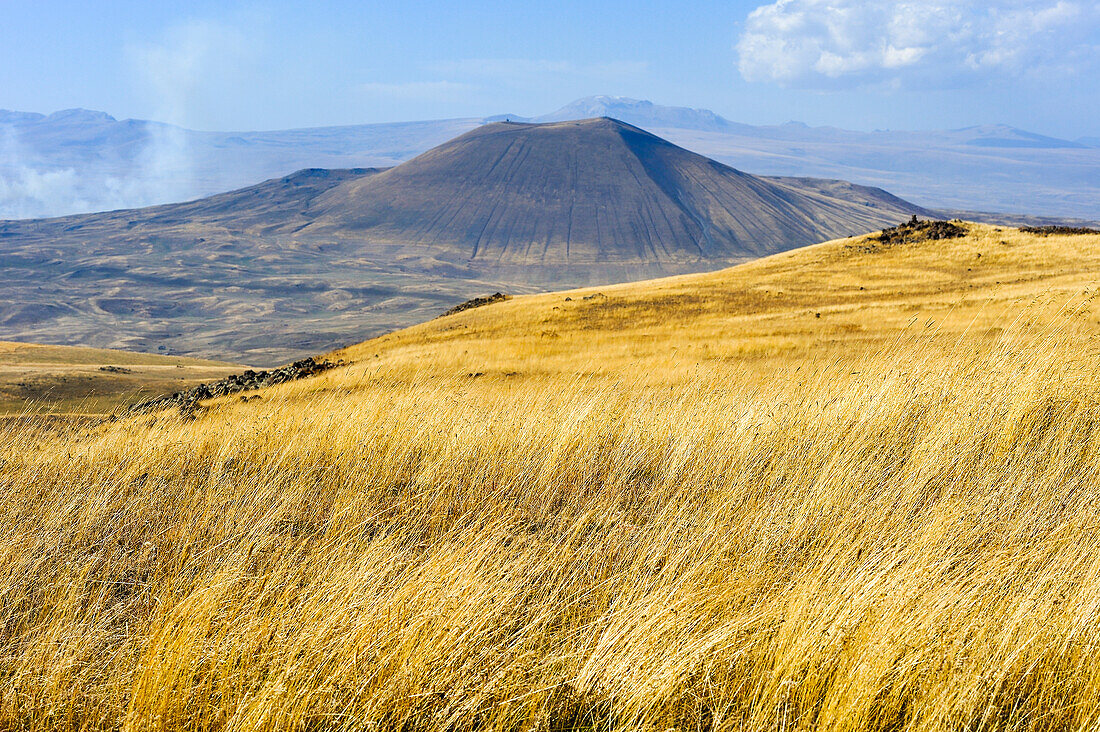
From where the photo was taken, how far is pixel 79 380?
3331cm

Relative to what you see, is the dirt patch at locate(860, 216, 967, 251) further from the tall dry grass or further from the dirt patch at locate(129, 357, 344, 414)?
the tall dry grass

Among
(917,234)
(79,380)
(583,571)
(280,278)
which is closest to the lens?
(583,571)

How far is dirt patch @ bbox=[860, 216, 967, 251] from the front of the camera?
3572 cm

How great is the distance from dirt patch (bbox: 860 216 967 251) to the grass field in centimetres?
3187

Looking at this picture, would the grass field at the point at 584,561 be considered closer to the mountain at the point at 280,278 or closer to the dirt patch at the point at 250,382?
the dirt patch at the point at 250,382

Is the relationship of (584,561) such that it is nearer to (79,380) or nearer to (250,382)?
(250,382)

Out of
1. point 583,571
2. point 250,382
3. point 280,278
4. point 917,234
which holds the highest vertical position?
point 917,234

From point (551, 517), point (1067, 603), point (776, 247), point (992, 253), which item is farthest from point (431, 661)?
point (776, 247)

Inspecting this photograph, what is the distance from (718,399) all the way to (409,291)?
146m

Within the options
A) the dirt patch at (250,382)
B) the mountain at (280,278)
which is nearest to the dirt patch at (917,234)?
the dirt patch at (250,382)

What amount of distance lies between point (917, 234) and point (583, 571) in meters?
39.0

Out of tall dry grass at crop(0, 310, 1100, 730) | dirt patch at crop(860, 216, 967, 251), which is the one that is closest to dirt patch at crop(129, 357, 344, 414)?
tall dry grass at crop(0, 310, 1100, 730)

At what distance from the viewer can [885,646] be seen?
281 cm

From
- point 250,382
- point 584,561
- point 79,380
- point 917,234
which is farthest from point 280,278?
point 584,561
